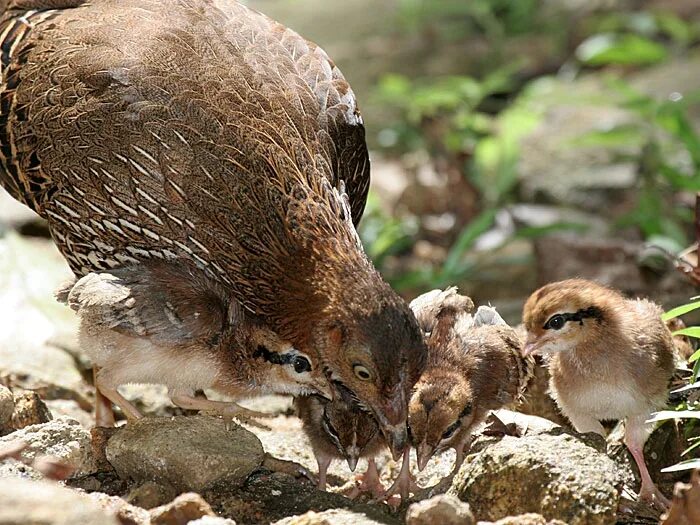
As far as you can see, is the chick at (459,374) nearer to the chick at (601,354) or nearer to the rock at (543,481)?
the chick at (601,354)

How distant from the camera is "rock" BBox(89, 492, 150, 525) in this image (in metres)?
4.12

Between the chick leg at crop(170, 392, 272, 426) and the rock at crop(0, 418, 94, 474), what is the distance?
64cm

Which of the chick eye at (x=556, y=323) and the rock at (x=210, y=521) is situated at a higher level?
the chick eye at (x=556, y=323)

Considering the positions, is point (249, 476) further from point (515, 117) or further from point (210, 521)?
point (515, 117)

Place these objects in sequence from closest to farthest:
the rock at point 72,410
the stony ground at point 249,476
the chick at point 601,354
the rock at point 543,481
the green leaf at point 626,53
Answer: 1. the stony ground at point 249,476
2. the rock at point 543,481
3. the chick at point 601,354
4. the rock at point 72,410
5. the green leaf at point 626,53

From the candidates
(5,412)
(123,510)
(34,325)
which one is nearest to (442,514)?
(123,510)

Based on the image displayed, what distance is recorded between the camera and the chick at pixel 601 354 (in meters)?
5.05

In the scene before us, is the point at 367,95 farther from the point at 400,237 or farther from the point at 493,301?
the point at 493,301

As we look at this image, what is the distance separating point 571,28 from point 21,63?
7894mm

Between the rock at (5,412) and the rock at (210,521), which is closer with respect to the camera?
the rock at (210,521)

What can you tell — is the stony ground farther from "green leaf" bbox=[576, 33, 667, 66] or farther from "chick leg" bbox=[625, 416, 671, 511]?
"green leaf" bbox=[576, 33, 667, 66]

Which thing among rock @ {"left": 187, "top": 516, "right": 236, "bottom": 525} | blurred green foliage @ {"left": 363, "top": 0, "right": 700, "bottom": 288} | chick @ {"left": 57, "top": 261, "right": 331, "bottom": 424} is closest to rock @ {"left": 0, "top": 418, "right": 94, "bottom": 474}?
chick @ {"left": 57, "top": 261, "right": 331, "bottom": 424}

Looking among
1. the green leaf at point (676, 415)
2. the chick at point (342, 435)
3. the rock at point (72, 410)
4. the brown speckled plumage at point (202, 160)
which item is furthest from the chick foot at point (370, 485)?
the rock at point (72, 410)

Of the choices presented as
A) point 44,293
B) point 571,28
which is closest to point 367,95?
point 571,28
